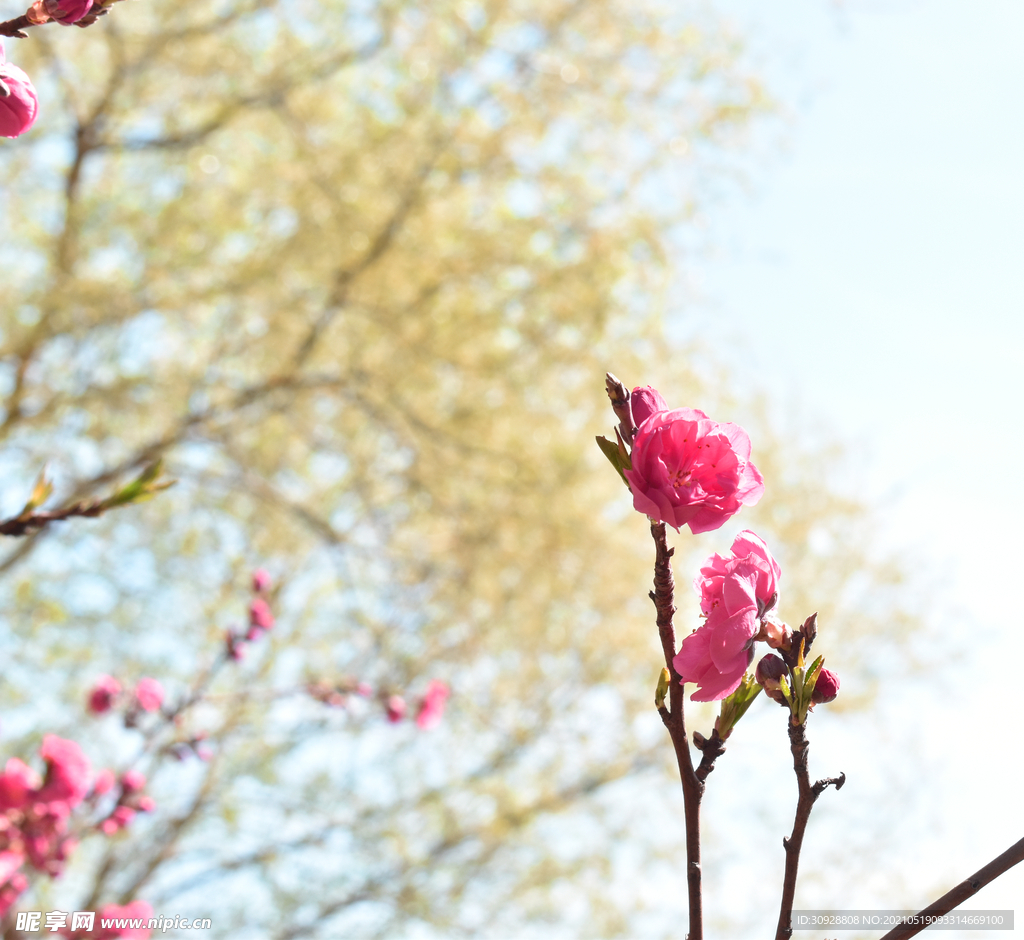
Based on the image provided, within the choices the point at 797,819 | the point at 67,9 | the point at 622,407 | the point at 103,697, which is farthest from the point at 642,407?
the point at 103,697

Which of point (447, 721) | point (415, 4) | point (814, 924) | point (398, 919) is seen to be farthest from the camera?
point (447, 721)

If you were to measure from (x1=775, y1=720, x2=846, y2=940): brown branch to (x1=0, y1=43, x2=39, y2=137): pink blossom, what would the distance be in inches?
25.5

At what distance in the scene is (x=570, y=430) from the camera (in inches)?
143

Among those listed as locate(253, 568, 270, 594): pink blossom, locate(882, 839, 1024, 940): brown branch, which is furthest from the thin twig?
locate(253, 568, 270, 594): pink blossom

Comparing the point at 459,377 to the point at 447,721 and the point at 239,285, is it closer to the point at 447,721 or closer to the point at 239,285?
the point at 239,285

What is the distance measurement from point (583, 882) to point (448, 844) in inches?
23.2

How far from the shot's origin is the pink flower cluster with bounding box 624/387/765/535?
22.6 inches

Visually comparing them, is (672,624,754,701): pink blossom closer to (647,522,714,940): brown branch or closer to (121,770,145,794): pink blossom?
(647,522,714,940): brown branch

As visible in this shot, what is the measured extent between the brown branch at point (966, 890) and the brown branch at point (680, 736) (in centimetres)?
11

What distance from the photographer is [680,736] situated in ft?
1.82

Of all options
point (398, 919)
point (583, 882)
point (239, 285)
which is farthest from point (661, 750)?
point (239, 285)

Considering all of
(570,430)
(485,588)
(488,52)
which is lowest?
(485,588)

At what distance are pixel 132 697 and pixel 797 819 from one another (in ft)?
4.81

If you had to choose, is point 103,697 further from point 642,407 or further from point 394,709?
point 642,407
